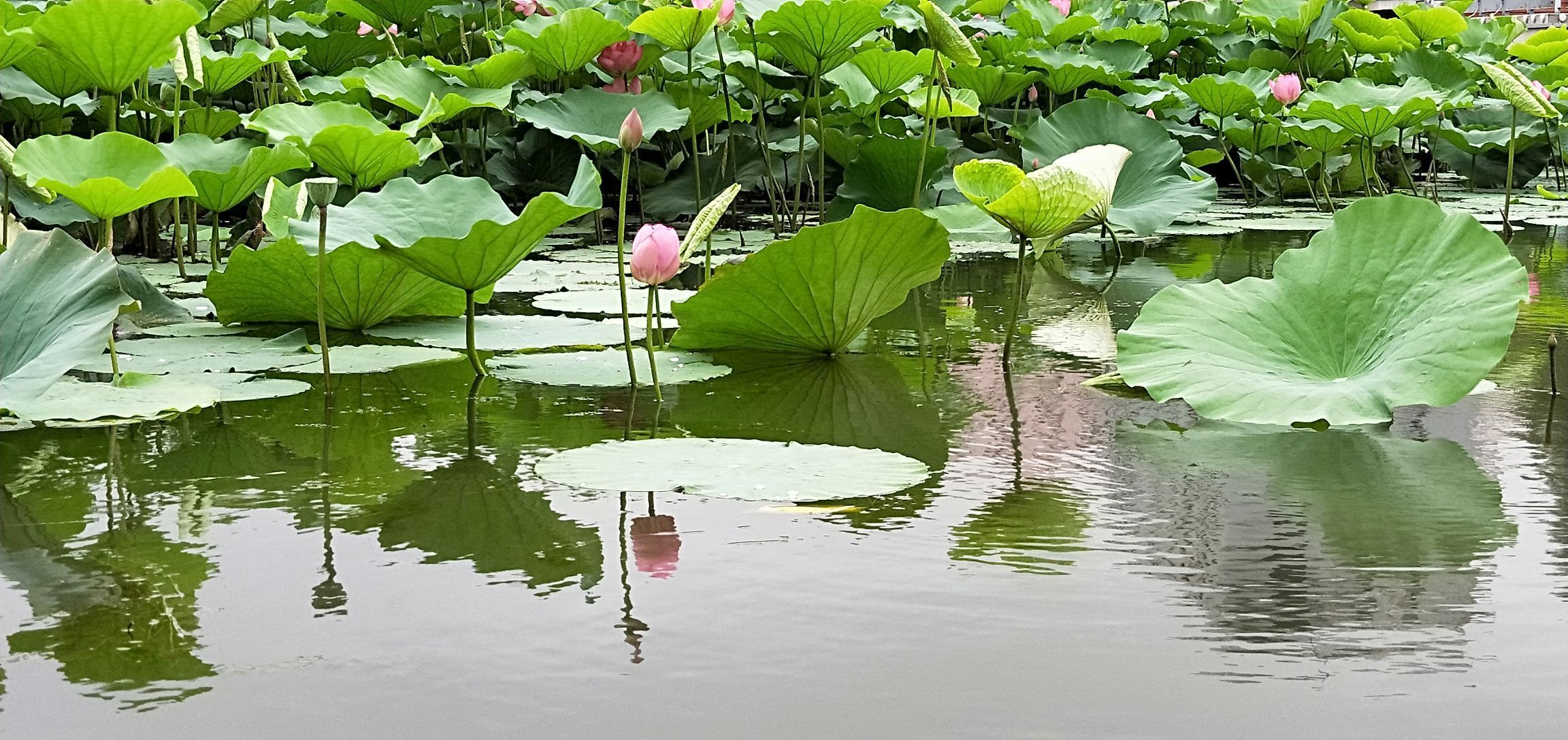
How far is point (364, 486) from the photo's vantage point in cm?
99

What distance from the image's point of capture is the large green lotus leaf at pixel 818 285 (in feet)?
4.58

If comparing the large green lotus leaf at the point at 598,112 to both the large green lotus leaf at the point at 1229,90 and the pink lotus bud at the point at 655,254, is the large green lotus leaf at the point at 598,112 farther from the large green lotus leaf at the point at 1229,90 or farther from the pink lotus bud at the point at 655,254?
the large green lotus leaf at the point at 1229,90

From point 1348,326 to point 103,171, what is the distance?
1.41 meters

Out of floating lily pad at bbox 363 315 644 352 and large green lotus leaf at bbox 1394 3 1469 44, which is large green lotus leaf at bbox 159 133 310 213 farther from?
large green lotus leaf at bbox 1394 3 1469 44

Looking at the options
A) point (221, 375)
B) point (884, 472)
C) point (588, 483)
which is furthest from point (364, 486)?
point (221, 375)

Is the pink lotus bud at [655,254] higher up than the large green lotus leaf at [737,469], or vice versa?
the pink lotus bud at [655,254]

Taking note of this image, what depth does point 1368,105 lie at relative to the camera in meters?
3.47

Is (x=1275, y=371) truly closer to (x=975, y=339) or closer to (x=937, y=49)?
(x=975, y=339)

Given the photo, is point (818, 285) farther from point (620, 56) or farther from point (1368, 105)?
point (1368, 105)

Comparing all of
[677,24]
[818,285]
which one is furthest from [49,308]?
[677,24]

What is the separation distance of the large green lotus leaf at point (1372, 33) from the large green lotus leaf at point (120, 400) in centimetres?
442

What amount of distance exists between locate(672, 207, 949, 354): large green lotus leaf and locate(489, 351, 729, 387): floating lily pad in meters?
0.05

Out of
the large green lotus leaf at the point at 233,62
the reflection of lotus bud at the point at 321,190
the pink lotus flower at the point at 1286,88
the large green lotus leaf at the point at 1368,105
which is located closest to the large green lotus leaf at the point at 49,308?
the reflection of lotus bud at the point at 321,190

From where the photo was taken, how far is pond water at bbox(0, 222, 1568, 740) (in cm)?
61
